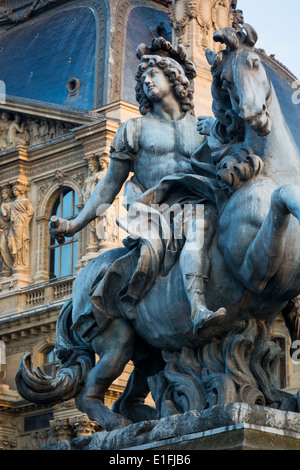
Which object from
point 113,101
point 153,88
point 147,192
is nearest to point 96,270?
point 147,192

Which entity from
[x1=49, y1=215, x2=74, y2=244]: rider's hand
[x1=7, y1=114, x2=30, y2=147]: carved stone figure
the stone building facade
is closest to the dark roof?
the stone building facade

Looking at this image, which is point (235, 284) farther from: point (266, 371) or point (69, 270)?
point (69, 270)

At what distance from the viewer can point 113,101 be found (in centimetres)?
2980

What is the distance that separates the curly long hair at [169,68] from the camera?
6.03 metres

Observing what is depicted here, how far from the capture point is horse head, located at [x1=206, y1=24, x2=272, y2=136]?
5312 mm

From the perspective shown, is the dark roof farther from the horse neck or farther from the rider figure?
the horse neck

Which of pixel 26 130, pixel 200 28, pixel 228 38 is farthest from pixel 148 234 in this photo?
pixel 26 130

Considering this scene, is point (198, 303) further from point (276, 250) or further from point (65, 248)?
point (65, 248)

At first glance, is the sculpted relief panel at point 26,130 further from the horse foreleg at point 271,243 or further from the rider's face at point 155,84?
the horse foreleg at point 271,243

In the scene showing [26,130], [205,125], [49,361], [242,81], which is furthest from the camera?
[26,130]

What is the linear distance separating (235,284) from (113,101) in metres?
24.6

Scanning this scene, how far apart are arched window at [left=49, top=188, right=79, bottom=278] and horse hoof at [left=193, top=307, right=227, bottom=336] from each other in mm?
24729

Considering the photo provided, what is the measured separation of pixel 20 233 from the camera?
30672 mm

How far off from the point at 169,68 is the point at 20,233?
2487cm
